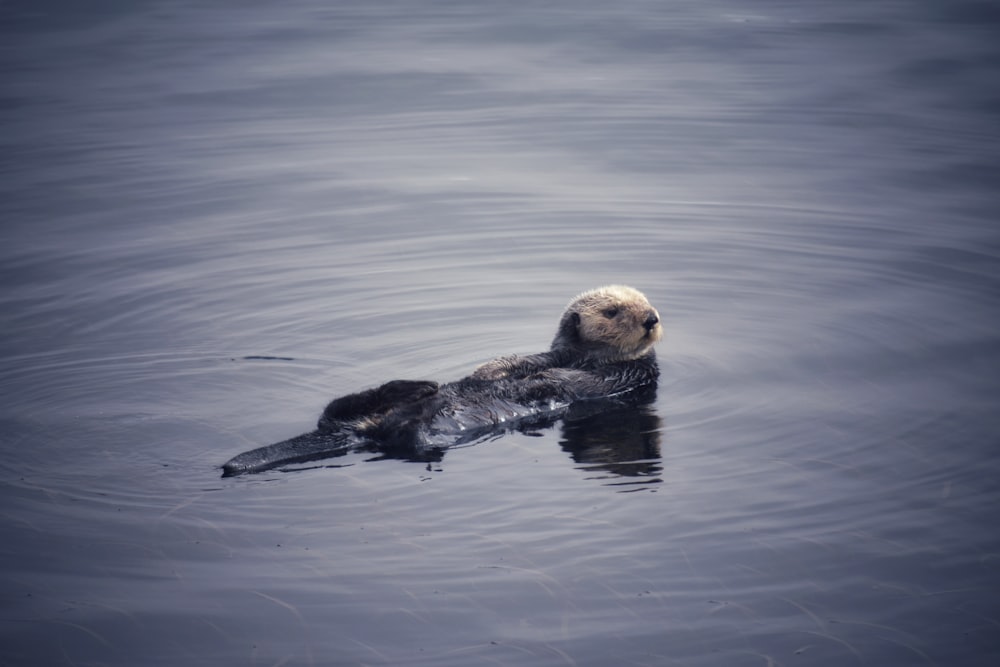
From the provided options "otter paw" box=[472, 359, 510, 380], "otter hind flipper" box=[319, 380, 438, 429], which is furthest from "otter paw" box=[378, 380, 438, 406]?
"otter paw" box=[472, 359, 510, 380]

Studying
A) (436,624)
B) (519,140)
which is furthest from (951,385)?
Result: (519,140)

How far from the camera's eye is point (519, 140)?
1220 centimetres

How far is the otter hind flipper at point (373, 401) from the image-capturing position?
5328 mm

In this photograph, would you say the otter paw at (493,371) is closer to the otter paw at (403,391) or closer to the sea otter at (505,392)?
the sea otter at (505,392)

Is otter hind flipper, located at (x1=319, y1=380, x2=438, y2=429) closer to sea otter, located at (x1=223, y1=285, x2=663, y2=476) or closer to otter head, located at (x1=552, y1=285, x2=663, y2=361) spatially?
sea otter, located at (x1=223, y1=285, x2=663, y2=476)

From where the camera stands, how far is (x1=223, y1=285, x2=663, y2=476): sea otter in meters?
5.33

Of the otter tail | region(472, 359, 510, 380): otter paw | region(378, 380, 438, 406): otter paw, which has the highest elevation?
region(378, 380, 438, 406): otter paw

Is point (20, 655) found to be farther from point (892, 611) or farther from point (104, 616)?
point (892, 611)

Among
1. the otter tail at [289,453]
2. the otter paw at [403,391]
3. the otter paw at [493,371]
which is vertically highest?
the otter paw at [403,391]

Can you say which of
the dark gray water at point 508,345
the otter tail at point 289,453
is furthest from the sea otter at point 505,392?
the dark gray water at point 508,345

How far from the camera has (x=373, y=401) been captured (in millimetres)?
5348

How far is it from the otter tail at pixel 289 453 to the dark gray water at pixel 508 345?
0.26 ft

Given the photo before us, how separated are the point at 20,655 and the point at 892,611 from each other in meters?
3.28

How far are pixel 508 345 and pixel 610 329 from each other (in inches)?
29.5
